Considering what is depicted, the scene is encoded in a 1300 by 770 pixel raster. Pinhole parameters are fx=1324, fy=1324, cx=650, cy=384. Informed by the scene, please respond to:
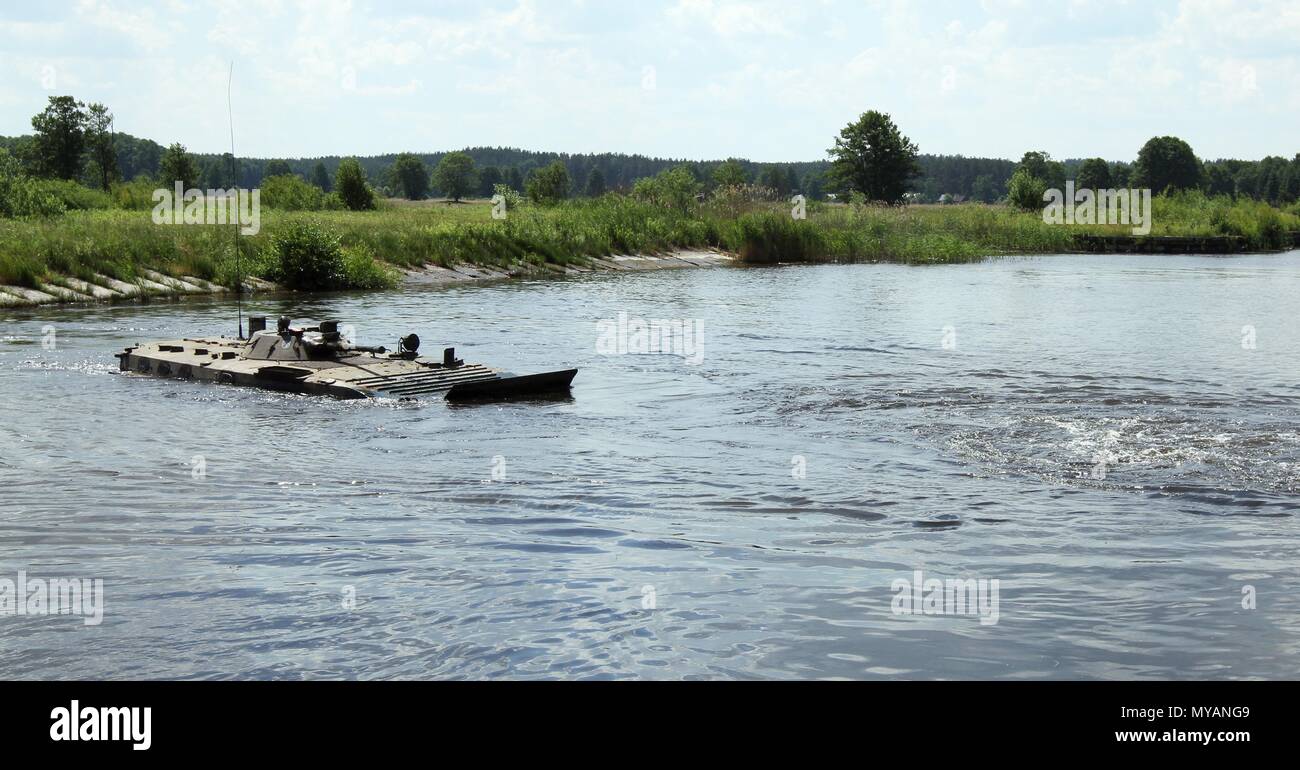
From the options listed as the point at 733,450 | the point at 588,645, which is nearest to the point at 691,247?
the point at 733,450

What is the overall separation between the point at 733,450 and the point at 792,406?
3625mm

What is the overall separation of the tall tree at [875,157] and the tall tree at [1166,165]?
4913cm

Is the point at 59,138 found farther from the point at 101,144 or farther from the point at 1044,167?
the point at 1044,167

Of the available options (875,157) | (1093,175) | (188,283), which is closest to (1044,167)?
(1093,175)

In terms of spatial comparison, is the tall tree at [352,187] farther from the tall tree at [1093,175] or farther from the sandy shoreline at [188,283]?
the tall tree at [1093,175]

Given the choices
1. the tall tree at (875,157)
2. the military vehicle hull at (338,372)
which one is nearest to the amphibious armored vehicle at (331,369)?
the military vehicle hull at (338,372)

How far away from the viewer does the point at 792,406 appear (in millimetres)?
19672

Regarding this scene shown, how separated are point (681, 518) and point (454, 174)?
17702cm

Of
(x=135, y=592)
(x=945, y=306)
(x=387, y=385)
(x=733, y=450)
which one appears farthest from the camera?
(x=945, y=306)

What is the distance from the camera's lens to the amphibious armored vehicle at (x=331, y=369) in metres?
19.6

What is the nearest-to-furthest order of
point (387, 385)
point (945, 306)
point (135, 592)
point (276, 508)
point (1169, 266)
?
point (135, 592), point (276, 508), point (387, 385), point (945, 306), point (1169, 266)

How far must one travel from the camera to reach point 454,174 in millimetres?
184750

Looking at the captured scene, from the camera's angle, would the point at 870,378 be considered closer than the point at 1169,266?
Yes

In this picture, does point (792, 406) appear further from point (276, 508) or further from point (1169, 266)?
point (1169, 266)
